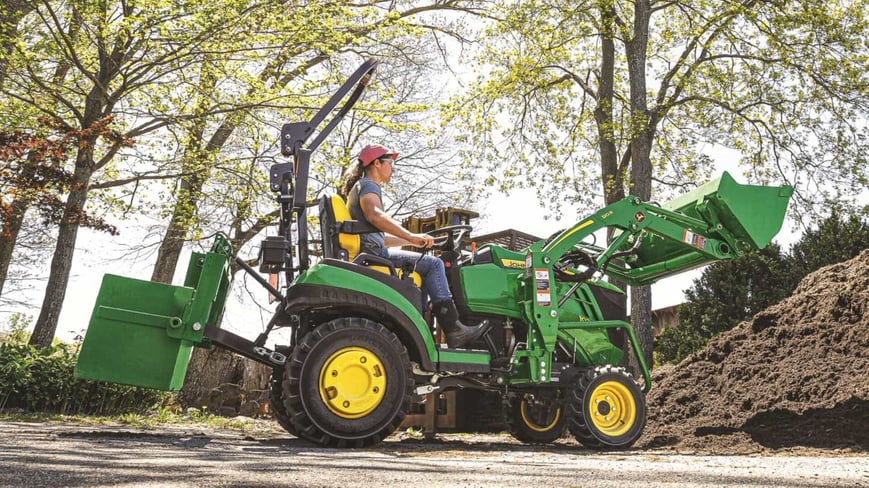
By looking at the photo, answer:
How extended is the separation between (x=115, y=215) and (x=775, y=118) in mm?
12066

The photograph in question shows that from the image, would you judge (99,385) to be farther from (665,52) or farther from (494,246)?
(665,52)

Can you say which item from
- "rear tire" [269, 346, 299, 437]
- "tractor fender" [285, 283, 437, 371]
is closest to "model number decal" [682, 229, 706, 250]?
"tractor fender" [285, 283, 437, 371]

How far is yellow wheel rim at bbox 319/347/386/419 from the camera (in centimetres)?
559

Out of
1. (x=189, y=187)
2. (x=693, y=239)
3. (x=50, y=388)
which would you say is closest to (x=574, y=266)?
(x=693, y=239)

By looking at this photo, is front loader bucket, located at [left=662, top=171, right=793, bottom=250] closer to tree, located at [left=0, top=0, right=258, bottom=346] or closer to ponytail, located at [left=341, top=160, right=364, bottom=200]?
ponytail, located at [left=341, top=160, right=364, bottom=200]

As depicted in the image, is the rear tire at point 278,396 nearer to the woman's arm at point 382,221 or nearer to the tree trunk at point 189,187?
the woman's arm at point 382,221

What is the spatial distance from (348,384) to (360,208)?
118 cm

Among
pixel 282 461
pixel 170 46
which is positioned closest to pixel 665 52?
pixel 170 46

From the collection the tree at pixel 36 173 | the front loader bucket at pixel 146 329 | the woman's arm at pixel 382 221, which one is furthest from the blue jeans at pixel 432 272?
the tree at pixel 36 173

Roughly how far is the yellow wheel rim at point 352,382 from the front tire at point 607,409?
1666 mm

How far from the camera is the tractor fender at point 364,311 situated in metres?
5.64

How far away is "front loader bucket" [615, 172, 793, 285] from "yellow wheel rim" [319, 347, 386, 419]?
259 centimetres

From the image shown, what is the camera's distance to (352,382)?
566 cm

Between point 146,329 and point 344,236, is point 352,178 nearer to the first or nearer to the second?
point 344,236
